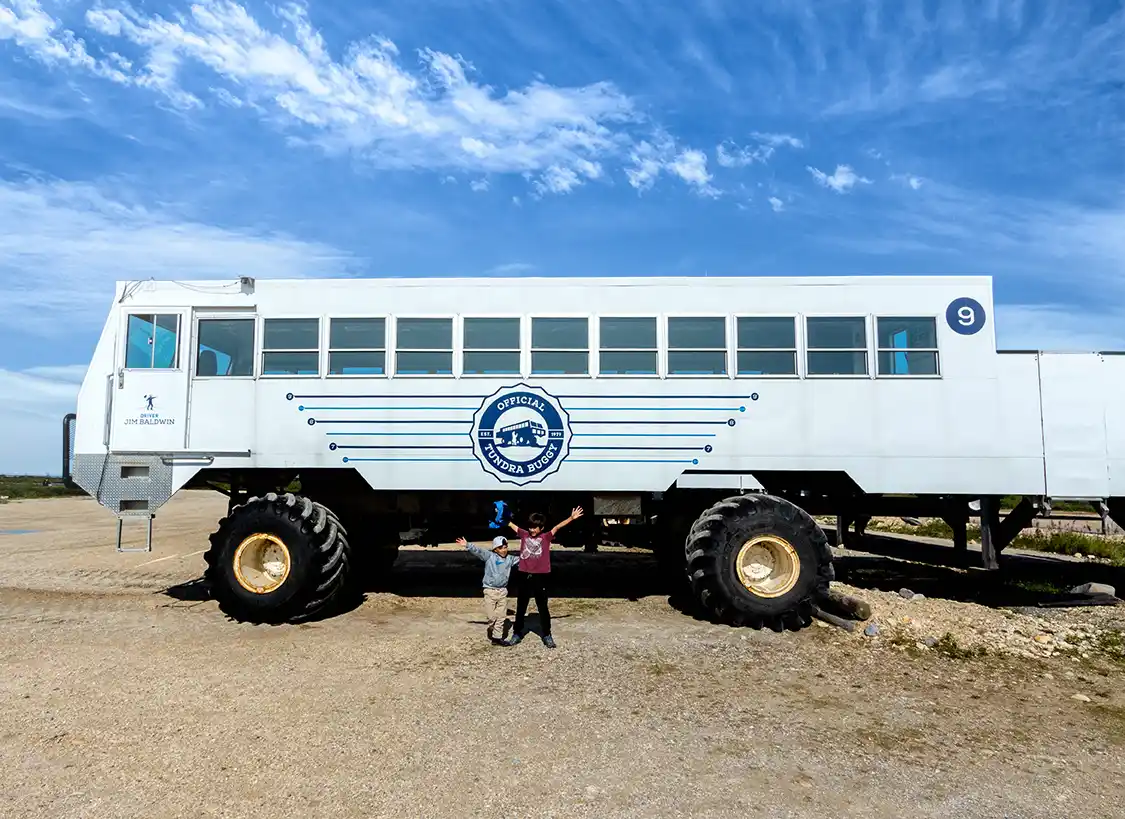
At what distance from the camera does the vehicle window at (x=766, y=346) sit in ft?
29.7

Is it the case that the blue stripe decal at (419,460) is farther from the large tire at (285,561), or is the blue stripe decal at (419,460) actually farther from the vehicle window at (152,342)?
the vehicle window at (152,342)

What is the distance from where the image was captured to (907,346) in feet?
29.8

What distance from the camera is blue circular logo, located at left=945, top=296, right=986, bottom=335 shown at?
352 inches

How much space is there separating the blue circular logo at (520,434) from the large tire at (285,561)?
220 cm

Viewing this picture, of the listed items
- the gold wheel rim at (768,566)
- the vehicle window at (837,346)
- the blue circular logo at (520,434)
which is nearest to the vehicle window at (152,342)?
the blue circular logo at (520,434)

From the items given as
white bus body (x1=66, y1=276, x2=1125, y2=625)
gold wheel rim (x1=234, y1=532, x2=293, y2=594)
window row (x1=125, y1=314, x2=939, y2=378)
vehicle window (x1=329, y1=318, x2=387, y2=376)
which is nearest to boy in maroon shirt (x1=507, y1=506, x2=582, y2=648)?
white bus body (x1=66, y1=276, x2=1125, y2=625)

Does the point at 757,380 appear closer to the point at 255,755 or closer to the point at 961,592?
the point at 961,592

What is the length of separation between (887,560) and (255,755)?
1378 cm

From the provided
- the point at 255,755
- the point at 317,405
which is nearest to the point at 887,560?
the point at 317,405

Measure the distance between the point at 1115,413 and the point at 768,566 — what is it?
15.3 ft

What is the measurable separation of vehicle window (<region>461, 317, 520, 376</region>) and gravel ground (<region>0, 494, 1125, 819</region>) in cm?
323

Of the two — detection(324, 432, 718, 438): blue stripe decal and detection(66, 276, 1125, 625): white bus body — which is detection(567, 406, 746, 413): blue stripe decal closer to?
detection(66, 276, 1125, 625): white bus body

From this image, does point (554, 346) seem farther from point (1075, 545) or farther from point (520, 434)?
point (1075, 545)

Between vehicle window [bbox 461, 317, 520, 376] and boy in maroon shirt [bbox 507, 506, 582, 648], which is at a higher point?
vehicle window [bbox 461, 317, 520, 376]
